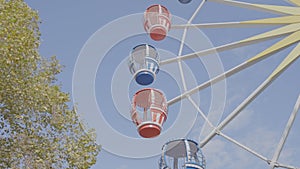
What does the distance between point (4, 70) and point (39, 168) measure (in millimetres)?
2248

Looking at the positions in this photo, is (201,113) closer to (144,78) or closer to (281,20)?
(144,78)

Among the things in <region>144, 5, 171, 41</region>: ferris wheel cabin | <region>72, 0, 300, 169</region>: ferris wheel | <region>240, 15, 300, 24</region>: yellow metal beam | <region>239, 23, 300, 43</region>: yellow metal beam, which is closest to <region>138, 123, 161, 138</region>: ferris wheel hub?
<region>72, 0, 300, 169</region>: ferris wheel

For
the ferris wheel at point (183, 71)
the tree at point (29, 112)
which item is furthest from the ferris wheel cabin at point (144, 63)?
the tree at point (29, 112)

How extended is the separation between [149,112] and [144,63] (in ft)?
3.37

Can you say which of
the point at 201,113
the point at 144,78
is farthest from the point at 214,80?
the point at 144,78

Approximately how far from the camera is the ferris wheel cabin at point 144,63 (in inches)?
273

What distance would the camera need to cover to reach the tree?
1028 cm

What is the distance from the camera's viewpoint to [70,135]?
1097cm

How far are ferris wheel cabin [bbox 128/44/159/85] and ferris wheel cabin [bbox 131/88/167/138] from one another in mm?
175

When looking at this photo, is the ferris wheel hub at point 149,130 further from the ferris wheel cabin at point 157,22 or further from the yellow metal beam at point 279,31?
the yellow metal beam at point 279,31

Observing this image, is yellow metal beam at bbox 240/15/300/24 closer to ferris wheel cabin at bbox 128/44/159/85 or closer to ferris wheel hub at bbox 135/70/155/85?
ferris wheel cabin at bbox 128/44/159/85

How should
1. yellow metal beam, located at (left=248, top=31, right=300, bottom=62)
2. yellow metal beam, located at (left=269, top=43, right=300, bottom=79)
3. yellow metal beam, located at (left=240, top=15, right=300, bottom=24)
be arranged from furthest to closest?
1. yellow metal beam, located at (left=240, top=15, right=300, bottom=24)
2. yellow metal beam, located at (left=248, top=31, right=300, bottom=62)
3. yellow metal beam, located at (left=269, top=43, right=300, bottom=79)

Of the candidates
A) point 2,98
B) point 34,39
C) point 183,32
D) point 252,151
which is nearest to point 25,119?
point 2,98

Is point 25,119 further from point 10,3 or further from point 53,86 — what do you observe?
point 10,3
